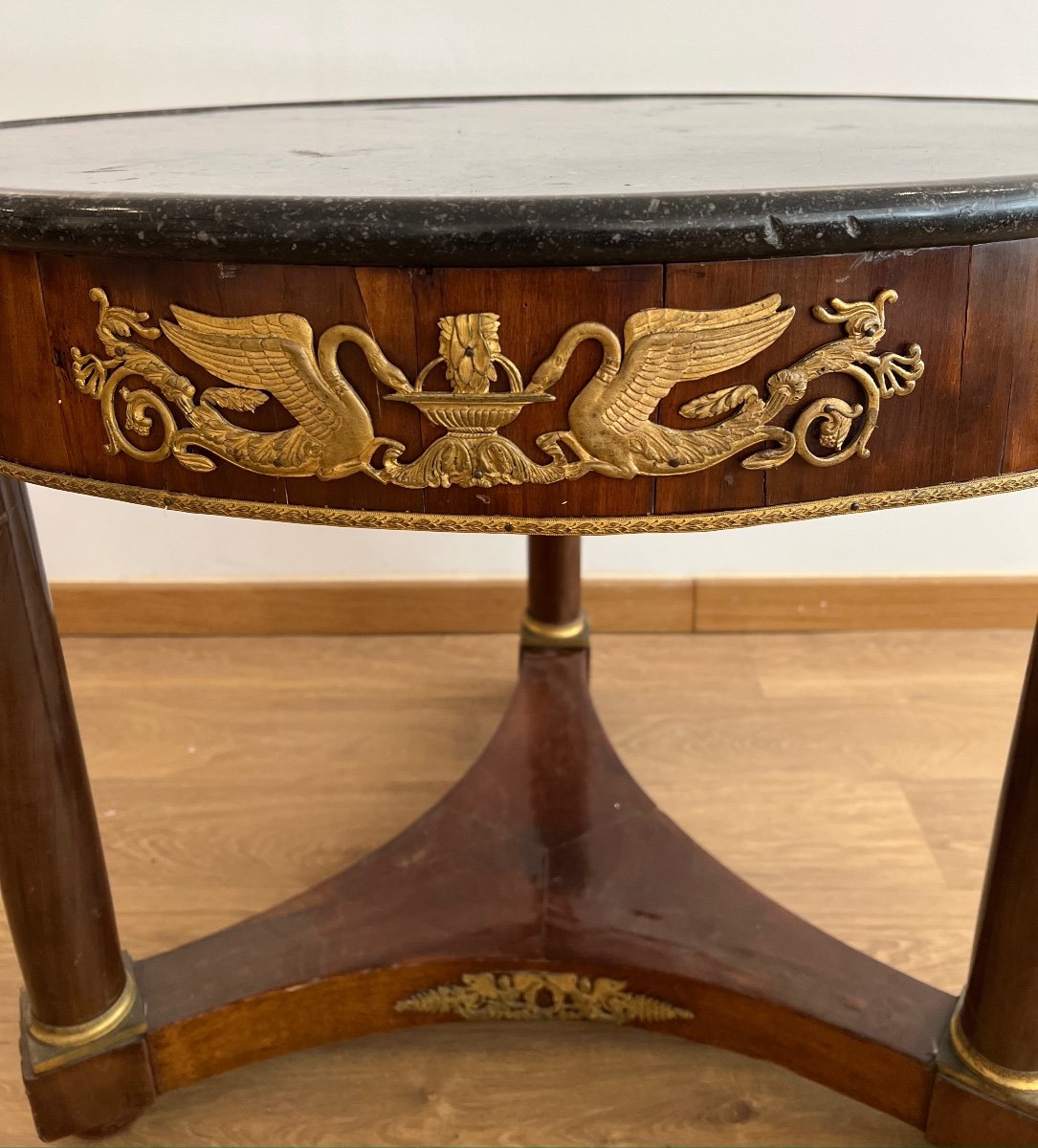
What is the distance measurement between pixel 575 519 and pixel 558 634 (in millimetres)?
780

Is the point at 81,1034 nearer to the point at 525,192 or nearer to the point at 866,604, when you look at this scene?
the point at 525,192

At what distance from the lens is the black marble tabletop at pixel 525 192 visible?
1.43ft

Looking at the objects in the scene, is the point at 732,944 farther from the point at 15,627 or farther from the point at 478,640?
the point at 478,640

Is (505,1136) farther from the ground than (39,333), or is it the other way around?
(39,333)

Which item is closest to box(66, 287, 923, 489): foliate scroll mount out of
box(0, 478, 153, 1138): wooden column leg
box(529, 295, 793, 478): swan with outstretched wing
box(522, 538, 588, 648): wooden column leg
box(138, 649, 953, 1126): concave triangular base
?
box(529, 295, 793, 478): swan with outstretched wing

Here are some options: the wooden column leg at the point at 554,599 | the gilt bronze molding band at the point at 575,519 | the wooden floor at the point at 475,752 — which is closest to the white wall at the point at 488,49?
the wooden column leg at the point at 554,599

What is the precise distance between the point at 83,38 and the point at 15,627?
34.5 inches

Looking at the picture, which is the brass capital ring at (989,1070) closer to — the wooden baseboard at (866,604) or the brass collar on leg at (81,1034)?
the brass collar on leg at (81,1034)

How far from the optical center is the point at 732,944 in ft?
2.94

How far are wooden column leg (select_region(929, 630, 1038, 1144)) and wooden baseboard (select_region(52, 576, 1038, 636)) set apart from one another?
0.80 meters

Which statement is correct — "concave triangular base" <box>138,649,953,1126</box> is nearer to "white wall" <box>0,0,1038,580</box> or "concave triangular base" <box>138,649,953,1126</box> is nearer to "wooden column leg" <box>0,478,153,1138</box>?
"wooden column leg" <box>0,478,153,1138</box>

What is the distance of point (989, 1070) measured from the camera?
79cm

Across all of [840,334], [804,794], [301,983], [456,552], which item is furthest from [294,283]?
[456,552]

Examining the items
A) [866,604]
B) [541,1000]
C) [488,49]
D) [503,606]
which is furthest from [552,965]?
[488,49]
